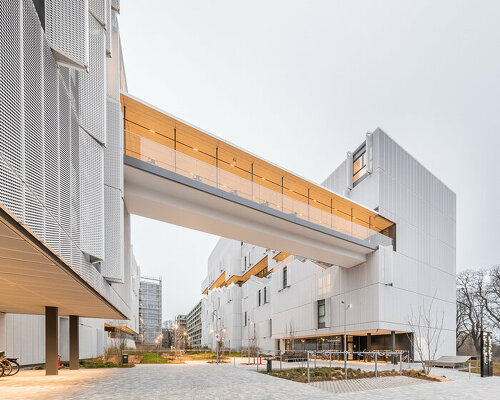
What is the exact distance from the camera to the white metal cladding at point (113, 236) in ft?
43.9

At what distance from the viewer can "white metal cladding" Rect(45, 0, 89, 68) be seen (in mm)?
7266

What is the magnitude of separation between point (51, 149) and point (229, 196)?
14462 millimetres

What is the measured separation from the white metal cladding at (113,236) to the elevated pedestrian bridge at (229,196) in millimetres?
3966

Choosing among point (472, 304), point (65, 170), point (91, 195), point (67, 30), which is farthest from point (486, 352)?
point (472, 304)

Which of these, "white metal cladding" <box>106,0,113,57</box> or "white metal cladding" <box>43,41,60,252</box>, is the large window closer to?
"white metal cladding" <box>106,0,113,57</box>

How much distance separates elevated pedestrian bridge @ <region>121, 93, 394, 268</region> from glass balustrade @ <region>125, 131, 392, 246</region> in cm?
5

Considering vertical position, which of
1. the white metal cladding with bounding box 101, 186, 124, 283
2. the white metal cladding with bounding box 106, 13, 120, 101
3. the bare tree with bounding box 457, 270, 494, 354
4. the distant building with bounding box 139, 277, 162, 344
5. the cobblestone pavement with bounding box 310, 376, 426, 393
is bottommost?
the distant building with bounding box 139, 277, 162, 344

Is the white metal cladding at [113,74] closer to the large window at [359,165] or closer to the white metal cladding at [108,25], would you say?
the white metal cladding at [108,25]

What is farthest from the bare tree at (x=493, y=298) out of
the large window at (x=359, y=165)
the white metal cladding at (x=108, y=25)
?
the white metal cladding at (x=108, y=25)

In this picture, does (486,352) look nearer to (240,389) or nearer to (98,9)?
(240,389)

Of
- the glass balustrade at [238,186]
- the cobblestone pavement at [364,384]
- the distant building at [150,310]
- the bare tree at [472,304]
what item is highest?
the glass balustrade at [238,186]

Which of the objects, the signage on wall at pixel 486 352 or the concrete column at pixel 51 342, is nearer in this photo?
the concrete column at pixel 51 342

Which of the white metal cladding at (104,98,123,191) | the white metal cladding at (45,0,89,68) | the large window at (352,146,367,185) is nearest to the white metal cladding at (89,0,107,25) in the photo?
the white metal cladding at (45,0,89,68)

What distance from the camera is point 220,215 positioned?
74.3 ft
